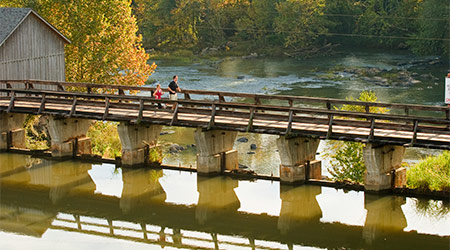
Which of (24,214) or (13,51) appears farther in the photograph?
(13,51)

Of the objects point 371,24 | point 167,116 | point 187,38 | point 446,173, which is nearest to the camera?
point 446,173

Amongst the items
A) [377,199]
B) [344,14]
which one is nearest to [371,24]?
[344,14]

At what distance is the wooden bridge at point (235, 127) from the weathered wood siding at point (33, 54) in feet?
4.99

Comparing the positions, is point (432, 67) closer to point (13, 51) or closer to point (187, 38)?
point (187, 38)

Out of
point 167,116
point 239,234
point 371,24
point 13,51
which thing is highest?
point 371,24

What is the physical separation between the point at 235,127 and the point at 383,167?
232 inches

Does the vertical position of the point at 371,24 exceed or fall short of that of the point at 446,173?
it exceeds it

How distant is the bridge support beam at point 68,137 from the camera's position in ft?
120

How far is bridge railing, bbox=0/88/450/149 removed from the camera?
2936 centimetres

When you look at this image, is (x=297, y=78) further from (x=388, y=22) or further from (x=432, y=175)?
(x=432, y=175)

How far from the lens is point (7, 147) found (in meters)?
38.4

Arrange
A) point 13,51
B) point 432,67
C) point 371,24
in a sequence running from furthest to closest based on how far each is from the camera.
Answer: point 371,24 < point 432,67 < point 13,51

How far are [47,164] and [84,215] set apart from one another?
743 centimetres

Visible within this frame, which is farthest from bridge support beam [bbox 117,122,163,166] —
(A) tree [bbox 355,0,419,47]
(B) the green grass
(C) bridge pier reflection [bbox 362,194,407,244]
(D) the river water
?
(A) tree [bbox 355,0,419,47]
